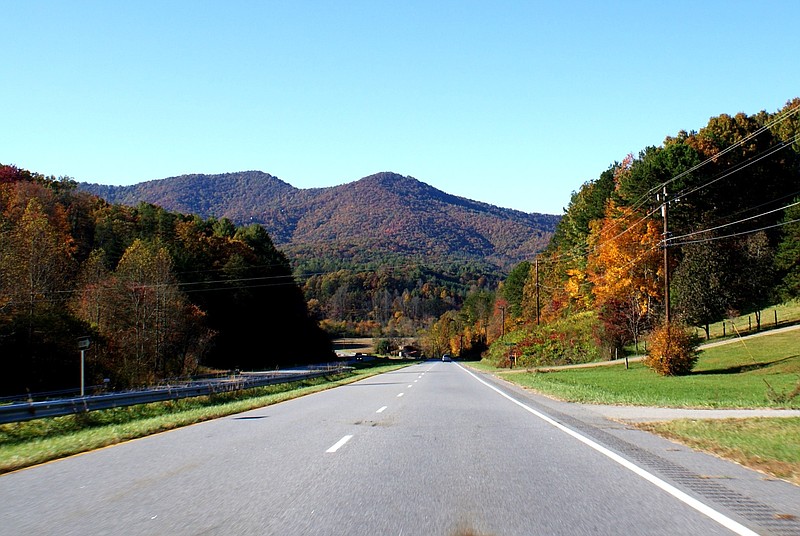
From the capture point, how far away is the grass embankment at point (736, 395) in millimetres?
11352

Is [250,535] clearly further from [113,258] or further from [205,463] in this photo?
[113,258]

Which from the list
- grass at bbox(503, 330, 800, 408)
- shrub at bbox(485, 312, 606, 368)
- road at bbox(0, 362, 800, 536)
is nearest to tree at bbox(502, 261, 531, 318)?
shrub at bbox(485, 312, 606, 368)

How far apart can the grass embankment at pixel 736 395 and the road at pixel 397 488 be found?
88 centimetres

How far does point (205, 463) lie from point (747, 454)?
8.33m

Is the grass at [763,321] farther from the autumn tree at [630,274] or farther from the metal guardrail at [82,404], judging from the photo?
the metal guardrail at [82,404]

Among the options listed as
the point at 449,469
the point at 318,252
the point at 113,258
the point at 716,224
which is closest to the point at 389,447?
the point at 449,469

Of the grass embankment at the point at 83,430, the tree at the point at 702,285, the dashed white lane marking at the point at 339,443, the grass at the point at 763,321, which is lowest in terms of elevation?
the grass embankment at the point at 83,430

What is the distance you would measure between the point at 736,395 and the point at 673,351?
1439 cm

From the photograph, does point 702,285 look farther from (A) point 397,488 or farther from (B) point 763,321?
(A) point 397,488

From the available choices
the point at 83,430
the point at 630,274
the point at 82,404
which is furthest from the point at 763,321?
the point at 83,430

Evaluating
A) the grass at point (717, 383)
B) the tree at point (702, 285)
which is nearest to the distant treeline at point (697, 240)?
the tree at point (702, 285)

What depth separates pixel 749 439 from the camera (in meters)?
12.7

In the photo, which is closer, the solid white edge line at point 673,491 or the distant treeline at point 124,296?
the solid white edge line at point 673,491

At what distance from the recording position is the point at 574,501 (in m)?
7.41
